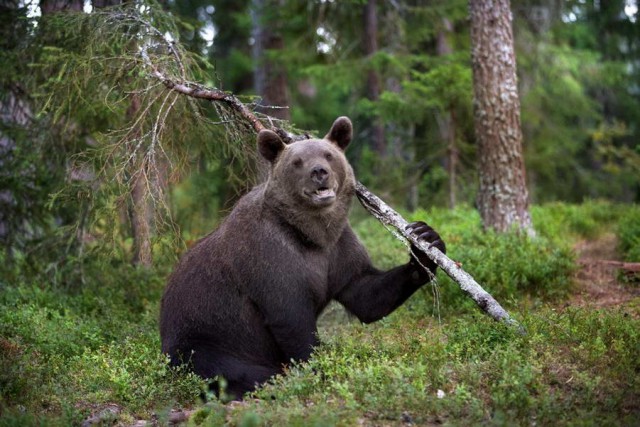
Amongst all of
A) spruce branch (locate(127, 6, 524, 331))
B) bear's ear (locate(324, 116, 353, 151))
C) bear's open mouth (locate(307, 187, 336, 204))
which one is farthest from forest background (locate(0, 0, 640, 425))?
bear's open mouth (locate(307, 187, 336, 204))

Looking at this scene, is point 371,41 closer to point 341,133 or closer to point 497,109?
point 497,109

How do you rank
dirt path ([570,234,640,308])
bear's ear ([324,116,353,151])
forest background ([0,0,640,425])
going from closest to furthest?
1. forest background ([0,0,640,425])
2. bear's ear ([324,116,353,151])
3. dirt path ([570,234,640,308])

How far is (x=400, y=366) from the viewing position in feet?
19.9

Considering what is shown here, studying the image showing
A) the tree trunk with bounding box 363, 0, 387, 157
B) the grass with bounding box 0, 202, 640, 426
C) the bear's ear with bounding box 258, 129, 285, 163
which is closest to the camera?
the grass with bounding box 0, 202, 640, 426

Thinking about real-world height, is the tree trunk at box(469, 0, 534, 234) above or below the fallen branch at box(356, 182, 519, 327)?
above

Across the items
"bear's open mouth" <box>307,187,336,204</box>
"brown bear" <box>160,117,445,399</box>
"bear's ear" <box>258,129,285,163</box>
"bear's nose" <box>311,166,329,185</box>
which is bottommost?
"brown bear" <box>160,117,445,399</box>

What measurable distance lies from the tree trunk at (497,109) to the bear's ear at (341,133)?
141 inches

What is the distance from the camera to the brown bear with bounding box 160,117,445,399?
6855 mm

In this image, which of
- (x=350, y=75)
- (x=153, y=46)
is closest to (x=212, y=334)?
(x=153, y=46)

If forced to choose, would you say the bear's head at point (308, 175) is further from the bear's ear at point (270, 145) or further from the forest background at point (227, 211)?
the forest background at point (227, 211)

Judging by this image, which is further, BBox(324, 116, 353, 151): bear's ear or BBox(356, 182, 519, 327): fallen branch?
BBox(324, 116, 353, 151): bear's ear

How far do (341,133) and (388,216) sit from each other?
3.22 feet

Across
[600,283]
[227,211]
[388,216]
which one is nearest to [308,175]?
[388,216]

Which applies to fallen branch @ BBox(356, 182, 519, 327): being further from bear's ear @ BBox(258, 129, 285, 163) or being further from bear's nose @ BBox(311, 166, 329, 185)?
bear's ear @ BBox(258, 129, 285, 163)
